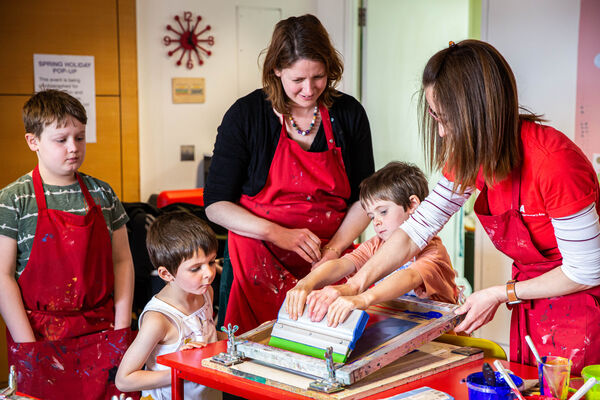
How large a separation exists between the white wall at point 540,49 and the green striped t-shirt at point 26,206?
2.17 meters

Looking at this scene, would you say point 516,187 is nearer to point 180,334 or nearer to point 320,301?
point 320,301

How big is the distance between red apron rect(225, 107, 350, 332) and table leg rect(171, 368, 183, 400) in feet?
1.65

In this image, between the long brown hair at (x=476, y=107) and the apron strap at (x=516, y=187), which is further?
the apron strap at (x=516, y=187)

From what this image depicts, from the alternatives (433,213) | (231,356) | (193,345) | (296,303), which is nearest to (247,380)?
(231,356)

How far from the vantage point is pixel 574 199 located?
142 centimetres

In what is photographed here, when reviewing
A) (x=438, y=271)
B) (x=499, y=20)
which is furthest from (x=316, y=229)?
(x=499, y=20)

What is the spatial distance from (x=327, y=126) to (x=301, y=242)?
1.26ft

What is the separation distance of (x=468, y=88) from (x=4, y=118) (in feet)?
9.48

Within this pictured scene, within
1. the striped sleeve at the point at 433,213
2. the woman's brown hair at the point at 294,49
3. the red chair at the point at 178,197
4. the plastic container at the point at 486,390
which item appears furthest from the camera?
the red chair at the point at 178,197

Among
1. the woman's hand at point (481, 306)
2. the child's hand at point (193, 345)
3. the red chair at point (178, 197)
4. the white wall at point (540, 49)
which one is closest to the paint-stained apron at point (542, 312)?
the woman's hand at point (481, 306)

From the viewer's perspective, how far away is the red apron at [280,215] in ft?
6.86

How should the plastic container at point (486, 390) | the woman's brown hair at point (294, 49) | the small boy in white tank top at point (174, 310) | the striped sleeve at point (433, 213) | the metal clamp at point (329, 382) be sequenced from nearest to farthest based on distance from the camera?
the plastic container at point (486, 390) < the metal clamp at point (329, 382) < the striped sleeve at point (433, 213) < the small boy in white tank top at point (174, 310) < the woman's brown hair at point (294, 49)

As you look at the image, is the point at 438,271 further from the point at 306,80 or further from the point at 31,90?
the point at 31,90

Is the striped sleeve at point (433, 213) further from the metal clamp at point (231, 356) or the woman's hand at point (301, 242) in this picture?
the metal clamp at point (231, 356)
